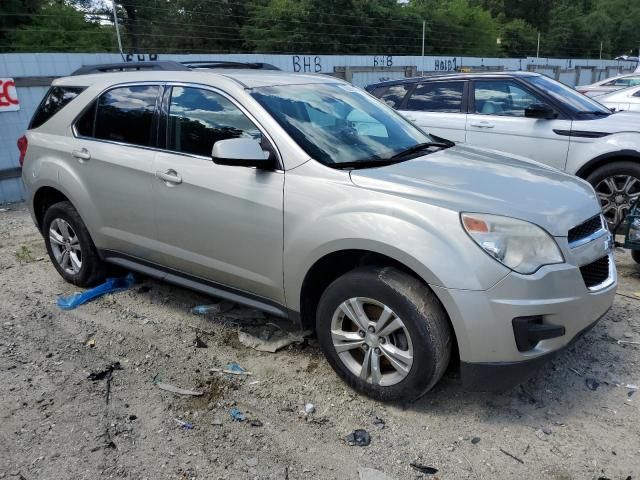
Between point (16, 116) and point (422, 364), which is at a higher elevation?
point (16, 116)

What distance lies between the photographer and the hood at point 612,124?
19.0ft

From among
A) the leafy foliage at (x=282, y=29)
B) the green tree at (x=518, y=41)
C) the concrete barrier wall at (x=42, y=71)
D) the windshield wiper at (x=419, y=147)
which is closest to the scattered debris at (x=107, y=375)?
the windshield wiper at (x=419, y=147)

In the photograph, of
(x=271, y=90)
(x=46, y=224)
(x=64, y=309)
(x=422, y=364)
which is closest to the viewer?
(x=422, y=364)

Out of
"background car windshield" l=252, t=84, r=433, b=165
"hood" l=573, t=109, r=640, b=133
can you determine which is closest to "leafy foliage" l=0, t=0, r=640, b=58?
"background car windshield" l=252, t=84, r=433, b=165

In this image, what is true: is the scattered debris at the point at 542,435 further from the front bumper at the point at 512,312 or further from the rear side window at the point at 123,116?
the rear side window at the point at 123,116

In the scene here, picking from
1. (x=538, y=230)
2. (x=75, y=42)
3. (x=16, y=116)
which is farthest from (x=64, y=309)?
(x=75, y=42)

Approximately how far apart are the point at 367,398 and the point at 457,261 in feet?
3.33

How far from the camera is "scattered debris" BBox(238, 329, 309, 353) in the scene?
3801mm

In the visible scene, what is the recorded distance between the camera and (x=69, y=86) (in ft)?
15.1

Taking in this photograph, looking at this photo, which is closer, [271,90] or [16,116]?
[271,90]

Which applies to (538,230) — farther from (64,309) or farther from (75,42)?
(75,42)

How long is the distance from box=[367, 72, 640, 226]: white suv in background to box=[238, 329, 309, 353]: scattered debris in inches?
146

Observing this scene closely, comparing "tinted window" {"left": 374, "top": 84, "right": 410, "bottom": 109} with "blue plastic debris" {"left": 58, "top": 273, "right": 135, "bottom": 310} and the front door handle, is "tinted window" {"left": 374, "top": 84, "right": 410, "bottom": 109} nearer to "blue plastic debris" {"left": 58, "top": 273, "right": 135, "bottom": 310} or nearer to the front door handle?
"blue plastic debris" {"left": 58, "top": 273, "right": 135, "bottom": 310}

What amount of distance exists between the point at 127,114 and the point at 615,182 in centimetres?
474
